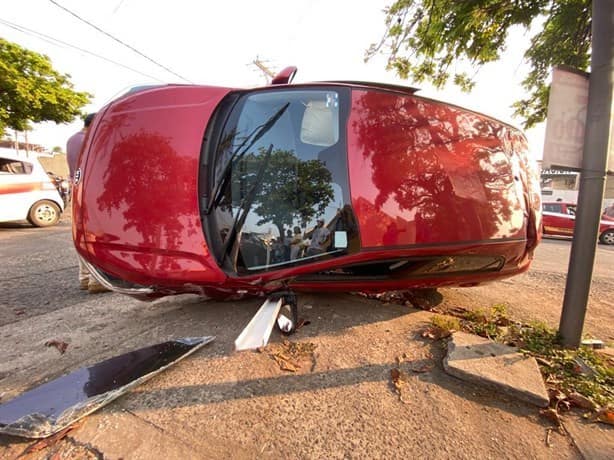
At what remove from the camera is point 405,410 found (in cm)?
140

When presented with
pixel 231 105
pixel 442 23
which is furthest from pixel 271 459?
pixel 442 23

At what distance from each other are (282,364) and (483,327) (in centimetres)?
158

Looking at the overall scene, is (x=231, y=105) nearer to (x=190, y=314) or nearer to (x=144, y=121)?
(x=144, y=121)

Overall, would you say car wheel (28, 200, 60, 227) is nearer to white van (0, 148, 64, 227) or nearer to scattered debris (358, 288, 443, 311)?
white van (0, 148, 64, 227)

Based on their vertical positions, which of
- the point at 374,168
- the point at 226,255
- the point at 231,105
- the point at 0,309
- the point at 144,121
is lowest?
the point at 0,309

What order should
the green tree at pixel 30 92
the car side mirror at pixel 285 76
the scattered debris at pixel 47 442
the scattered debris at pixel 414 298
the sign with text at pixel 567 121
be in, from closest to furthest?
the scattered debris at pixel 47 442, the sign with text at pixel 567 121, the car side mirror at pixel 285 76, the scattered debris at pixel 414 298, the green tree at pixel 30 92

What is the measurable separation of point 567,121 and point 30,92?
13.5 metres

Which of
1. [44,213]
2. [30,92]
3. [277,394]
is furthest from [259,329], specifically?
[30,92]

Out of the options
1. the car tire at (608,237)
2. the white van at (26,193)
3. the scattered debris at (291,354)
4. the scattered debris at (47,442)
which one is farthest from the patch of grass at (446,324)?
the car tire at (608,237)

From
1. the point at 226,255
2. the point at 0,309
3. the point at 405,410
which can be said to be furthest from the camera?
the point at 0,309

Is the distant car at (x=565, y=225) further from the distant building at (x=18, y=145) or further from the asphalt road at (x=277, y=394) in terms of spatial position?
the distant building at (x=18, y=145)

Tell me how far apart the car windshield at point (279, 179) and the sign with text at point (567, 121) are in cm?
132

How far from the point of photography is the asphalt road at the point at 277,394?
1208 mm

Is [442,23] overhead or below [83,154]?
overhead
